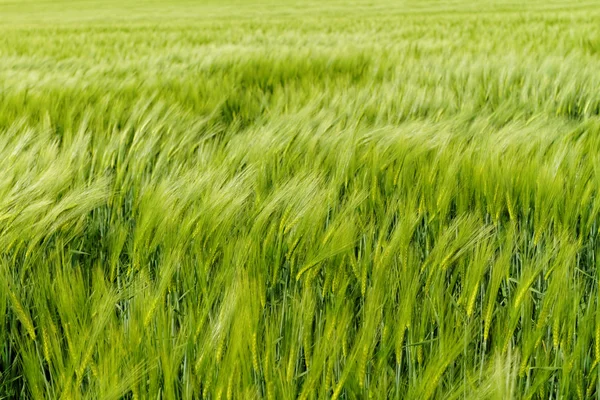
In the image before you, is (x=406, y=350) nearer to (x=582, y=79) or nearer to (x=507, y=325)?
(x=507, y=325)

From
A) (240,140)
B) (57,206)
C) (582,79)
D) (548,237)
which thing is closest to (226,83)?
(240,140)

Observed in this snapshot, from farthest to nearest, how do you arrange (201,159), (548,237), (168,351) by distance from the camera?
1. (201,159)
2. (548,237)
3. (168,351)

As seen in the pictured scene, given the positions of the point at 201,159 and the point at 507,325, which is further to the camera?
the point at 201,159

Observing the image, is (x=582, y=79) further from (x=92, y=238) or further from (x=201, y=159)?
(x=92, y=238)

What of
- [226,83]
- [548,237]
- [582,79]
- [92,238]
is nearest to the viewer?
[548,237]

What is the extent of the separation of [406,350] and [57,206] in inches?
23.1

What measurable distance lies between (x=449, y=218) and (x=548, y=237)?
178mm

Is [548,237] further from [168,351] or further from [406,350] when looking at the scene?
[168,351]

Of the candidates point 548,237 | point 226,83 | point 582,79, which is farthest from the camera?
point 226,83

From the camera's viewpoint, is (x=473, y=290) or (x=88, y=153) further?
(x=88, y=153)

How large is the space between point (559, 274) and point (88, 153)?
1025 mm

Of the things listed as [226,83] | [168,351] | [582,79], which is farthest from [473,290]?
[226,83]

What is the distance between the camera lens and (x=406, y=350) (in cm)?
60

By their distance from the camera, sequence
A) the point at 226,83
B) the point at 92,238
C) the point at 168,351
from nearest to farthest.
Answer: the point at 168,351 < the point at 92,238 < the point at 226,83
